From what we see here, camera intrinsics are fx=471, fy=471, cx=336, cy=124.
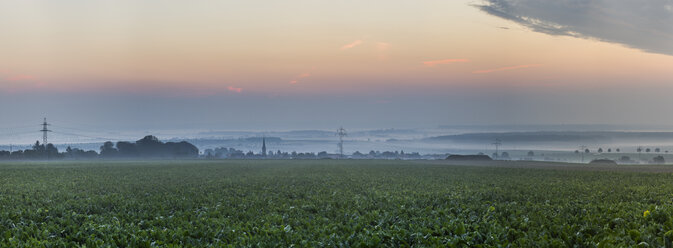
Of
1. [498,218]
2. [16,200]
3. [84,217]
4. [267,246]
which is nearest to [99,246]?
[267,246]

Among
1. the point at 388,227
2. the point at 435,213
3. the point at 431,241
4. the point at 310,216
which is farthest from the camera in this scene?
the point at 310,216

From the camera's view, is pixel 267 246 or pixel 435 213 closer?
pixel 267 246

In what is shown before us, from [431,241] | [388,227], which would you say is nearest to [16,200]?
[388,227]

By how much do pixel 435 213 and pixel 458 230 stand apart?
4.84 m

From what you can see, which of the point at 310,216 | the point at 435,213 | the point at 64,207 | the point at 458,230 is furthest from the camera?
the point at 64,207

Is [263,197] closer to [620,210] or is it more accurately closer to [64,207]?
[64,207]

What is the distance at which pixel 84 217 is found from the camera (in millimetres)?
23156

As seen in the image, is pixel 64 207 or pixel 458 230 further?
pixel 64 207

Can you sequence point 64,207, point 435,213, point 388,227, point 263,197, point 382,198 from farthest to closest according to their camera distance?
point 263,197
point 382,198
point 64,207
point 435,213
point 388,227

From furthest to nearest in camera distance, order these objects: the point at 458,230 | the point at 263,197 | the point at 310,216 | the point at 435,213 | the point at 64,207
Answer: the point at 263,197 → the point at 64,207 → the point at 310,216 → the point at 435,213 → the point at 458,230

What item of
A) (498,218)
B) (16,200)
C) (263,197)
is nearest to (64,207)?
(16,200)

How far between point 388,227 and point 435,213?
3673 millimetres

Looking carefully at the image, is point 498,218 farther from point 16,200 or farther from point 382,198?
point 16,200

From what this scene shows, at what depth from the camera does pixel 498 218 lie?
1978 cm
